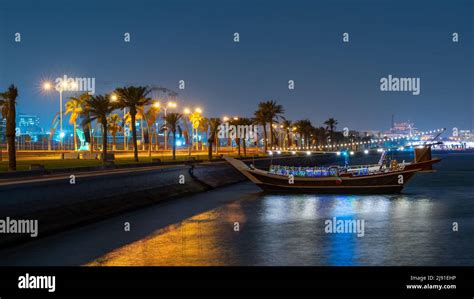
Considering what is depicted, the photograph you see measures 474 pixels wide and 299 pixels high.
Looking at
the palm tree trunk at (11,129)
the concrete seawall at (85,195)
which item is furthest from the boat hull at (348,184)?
the palm tree trunk at (11,129)

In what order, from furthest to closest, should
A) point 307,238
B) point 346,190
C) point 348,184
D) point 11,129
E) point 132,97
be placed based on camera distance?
point 132,97, point 346,190, point 348,184, point 11,129, point 307,238

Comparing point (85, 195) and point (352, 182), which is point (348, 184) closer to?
point (352, 182)

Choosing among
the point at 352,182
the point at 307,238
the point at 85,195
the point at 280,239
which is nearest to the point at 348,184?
the point at 352,182

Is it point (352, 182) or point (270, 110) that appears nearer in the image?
point (352, 182)

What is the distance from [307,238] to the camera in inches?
1083

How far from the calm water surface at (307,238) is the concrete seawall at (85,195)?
4380mm

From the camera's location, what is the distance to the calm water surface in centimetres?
2183

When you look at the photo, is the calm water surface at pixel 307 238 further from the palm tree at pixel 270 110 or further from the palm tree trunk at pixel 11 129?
the palm tree at pixel 270 110

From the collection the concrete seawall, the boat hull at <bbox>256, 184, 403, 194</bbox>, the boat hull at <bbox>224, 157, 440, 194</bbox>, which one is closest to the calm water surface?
the concrete seawall

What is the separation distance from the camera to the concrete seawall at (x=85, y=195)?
24375mm

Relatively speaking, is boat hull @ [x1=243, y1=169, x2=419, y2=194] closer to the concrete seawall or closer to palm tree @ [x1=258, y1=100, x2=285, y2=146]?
the concrete seawall

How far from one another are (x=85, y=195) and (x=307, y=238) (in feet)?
40.5

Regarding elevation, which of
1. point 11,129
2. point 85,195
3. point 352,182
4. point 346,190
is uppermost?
point 11,129

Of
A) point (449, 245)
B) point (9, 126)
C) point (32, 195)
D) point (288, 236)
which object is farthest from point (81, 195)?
point (9, 126)
